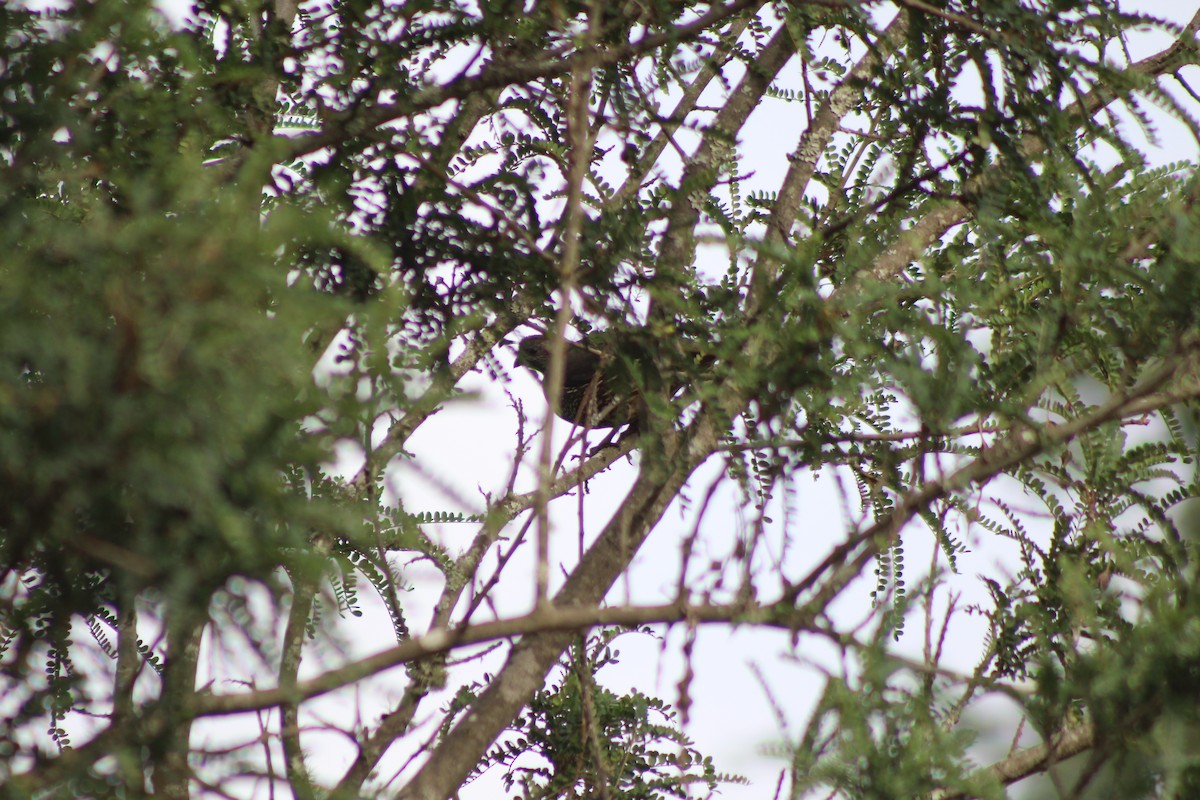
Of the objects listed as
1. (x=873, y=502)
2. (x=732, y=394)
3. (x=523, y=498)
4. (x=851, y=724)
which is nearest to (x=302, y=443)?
(x=851, y=724)

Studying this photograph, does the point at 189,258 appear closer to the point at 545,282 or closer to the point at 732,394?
the point at 545,282

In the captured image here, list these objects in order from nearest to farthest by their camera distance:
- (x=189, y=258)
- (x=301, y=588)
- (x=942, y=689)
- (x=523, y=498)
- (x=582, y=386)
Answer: (x=189, y=258) < (x=301, y=588) < (x=942, y=689) < (x=523, y=498) < (x=582, y=386)

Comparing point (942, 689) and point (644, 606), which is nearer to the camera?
point (644, 606)

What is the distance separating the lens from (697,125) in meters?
2.44

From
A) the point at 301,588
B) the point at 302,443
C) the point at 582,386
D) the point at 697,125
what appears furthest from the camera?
the point at 582,386

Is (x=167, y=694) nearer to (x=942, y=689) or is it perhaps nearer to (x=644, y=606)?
(x=644, y=606)

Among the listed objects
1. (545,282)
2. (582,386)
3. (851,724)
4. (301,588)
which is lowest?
(851,724)

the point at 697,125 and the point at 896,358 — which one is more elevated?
the point at 697,125

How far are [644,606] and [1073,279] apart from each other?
954 mm

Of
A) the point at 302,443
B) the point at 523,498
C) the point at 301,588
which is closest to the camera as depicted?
the point at 302,443

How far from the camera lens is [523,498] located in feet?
13.3

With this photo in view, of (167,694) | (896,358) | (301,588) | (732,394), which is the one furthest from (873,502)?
(167,694)

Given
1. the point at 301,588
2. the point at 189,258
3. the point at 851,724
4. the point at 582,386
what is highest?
the point at 582,386

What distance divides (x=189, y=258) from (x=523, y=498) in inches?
109
